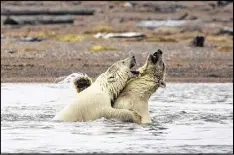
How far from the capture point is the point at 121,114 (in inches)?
464

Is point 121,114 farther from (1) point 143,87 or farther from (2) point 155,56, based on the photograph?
(2) point 155,56

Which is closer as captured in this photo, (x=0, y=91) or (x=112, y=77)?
(x=112, y=77)

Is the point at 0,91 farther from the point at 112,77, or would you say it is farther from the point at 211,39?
the point at 211,39

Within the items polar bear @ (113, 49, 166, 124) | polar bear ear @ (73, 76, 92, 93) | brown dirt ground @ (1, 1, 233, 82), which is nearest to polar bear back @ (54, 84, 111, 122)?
polar bear ear @ (73, 76, 92, 93)

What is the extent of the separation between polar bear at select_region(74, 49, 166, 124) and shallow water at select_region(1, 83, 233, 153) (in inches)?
10.7

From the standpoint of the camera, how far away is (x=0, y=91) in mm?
17469

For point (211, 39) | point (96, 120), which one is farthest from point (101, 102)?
point (211, 39)

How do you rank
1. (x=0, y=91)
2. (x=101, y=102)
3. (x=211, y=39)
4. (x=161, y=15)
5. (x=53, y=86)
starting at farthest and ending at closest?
(x=161, y=15)
(x=211, y=39)
(x=53, y=86)
(x=0, y=91)
(x=101, y=102)

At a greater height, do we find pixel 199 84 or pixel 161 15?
pixel 161 15

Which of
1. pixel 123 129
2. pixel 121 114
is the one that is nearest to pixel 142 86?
pixel 121 114

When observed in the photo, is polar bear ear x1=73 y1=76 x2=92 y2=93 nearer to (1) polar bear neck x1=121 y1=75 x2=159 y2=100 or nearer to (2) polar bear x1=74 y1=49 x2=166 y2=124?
(2) polar bear x1=74 y1=49 x2=166 y2=124

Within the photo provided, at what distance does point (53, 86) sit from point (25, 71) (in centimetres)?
117

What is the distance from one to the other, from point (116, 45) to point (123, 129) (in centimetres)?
1262

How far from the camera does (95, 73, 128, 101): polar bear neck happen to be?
11.9 metres
